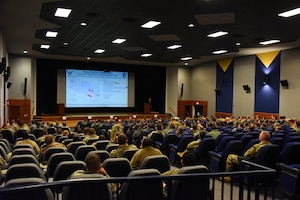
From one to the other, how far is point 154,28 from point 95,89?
41.4 feet

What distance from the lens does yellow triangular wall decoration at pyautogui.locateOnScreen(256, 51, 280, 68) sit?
→ 1682 cm

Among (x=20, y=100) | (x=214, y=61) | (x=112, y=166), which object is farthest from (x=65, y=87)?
(x=112, y=166)

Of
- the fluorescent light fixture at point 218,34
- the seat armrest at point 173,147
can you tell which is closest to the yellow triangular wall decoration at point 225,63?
the fluorescent light fixture at point 218,34

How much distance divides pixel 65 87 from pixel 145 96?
282 inches

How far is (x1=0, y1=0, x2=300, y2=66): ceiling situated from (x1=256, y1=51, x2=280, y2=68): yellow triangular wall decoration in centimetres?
108

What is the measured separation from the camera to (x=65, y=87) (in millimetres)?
21922

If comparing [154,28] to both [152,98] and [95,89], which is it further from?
[152,98]

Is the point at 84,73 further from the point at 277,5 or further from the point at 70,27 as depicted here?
the point at 277,5

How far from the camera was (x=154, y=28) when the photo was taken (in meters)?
10.9

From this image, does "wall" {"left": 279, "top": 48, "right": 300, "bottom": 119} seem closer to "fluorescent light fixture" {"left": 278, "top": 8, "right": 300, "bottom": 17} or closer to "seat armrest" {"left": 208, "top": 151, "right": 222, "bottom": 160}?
"fluorescent light fixture" {"left": 278, "top": 8, "right": 300, "bottom": 17}

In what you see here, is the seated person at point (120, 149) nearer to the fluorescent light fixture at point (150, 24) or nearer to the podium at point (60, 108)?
the fluorescent light fixture at point (150, 24)

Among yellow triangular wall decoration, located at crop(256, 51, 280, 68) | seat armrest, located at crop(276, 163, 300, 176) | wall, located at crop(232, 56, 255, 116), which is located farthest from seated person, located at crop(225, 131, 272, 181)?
wall, located at crop(232, 56, 255, 116)

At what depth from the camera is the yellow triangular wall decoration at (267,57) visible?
55.2 feet

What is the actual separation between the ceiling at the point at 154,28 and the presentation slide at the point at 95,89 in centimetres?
643
